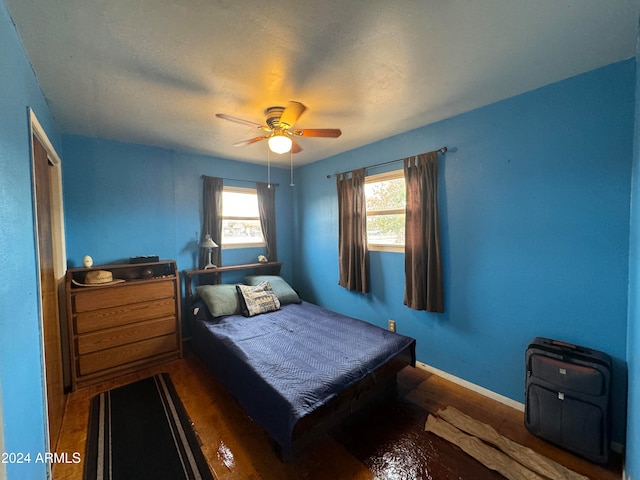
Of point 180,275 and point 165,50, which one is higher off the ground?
point 165,50

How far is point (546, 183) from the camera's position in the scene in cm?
192

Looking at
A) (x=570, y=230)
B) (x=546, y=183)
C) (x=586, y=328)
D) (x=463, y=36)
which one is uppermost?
(x=463, y=36)

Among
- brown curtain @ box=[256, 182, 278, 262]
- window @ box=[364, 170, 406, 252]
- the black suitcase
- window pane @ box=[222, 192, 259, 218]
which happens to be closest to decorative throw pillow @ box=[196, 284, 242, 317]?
brown curtain @ box=[256, 182, 278, 262]

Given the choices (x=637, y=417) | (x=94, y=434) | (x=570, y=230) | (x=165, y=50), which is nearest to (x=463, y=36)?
(x=570, y=230)

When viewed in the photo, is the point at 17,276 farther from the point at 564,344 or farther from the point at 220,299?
the point at 564,344

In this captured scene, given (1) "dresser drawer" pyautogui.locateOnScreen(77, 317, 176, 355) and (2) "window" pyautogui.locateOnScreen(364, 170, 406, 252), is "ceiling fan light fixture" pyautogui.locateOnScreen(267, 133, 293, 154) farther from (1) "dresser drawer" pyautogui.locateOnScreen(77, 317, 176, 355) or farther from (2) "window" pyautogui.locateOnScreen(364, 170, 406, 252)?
(1) "dresser drawer" pyautogui.locateOnScreen(77, 317, 176, 355)

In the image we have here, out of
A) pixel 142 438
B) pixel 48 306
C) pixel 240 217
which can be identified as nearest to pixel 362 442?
pixel 142 438

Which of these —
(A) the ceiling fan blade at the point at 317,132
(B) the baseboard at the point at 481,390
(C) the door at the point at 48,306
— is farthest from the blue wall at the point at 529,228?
(C) the door at the point at 48,306

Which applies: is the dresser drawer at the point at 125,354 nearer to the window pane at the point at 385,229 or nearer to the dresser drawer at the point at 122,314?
the dresser drawer at the point at 122,314

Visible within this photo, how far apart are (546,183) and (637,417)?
4.79ft

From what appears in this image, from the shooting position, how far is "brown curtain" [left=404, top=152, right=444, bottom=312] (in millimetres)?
2494

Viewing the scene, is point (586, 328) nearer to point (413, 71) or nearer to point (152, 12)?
point (413, 71)

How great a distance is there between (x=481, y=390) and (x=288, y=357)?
176cm

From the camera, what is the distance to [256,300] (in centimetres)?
311
